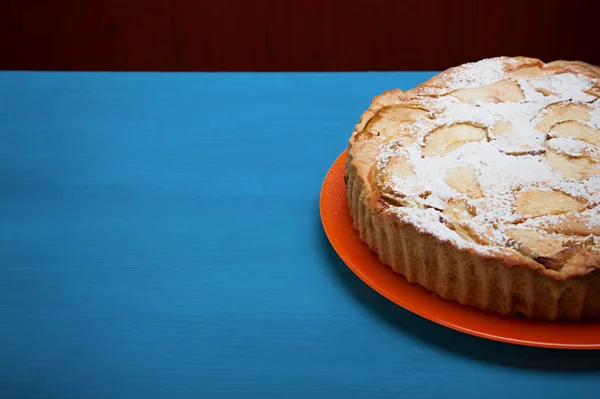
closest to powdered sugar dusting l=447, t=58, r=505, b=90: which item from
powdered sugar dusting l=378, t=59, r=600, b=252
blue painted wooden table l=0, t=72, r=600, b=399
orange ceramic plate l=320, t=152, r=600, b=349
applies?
powdered sugar dusting l=378, t=59, r=600, b=252

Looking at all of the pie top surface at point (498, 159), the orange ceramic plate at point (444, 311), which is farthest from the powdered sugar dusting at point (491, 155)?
the orange ceramic plate at point (444, 311)

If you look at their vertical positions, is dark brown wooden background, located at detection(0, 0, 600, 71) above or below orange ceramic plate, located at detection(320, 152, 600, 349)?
above

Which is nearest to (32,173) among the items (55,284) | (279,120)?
(55,284)

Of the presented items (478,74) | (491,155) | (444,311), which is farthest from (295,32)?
(444,311)

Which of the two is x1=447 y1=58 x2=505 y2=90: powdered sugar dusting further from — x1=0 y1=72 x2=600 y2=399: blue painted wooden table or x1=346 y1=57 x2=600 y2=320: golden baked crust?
x1=0 y1=72 x2=600 y2=399: blue painted wooden table

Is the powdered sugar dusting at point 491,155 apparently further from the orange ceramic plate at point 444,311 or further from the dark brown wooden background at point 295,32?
the dark brown wooden background at point 295,32

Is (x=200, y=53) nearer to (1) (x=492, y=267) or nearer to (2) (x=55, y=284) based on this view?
(2) (x=55, y=284)
